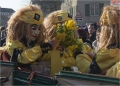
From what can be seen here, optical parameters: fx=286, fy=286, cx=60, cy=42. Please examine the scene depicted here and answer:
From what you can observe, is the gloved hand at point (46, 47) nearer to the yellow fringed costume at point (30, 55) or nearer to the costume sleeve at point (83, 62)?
the yellow fringed costume at point (30, 55)

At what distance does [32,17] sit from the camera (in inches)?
130

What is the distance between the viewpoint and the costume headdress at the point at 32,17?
3.30m

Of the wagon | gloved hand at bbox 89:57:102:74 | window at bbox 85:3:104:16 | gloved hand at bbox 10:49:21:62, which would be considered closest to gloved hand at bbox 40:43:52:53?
gloved hand at bbox 10:49:21:62

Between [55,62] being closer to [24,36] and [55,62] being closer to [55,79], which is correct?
[24,36]

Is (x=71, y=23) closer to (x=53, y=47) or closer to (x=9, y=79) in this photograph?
(x=53, y=47)

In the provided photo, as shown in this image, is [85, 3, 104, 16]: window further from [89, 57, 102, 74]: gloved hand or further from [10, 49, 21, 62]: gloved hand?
[89, 57, 102, 74]: gloved hand

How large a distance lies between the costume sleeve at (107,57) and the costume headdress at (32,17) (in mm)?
937

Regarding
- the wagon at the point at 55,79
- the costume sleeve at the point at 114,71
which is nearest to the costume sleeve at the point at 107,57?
the costume sleeve at the point at 114,71

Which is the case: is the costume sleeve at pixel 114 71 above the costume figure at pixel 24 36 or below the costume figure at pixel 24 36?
below

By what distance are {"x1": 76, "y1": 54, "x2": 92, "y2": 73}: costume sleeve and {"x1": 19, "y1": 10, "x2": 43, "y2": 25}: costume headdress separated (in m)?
0.65

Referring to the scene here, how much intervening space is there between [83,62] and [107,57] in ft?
1.29

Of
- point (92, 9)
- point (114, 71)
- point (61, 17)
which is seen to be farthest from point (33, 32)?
point (92, 9)

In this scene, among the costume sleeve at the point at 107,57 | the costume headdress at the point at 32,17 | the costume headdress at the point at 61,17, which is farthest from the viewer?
the costume headdress at the point at 61,17

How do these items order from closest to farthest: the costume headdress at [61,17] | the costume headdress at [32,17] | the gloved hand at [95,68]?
1. the gloved hand at [95,68]
2. the costume headdress at [32,17]
3. the costume headdress at [61,17]
